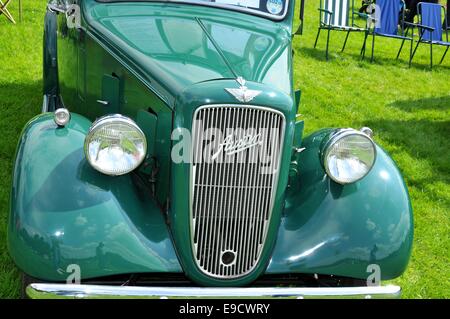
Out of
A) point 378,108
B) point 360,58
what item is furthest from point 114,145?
point 360,58

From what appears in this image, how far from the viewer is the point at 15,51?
7.95 meters

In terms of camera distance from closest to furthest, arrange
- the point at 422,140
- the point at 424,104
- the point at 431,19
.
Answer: the point at 422,140, the point at 424,104, the point at 431,19

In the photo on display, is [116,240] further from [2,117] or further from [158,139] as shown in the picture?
[2,117]

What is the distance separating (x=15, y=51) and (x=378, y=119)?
4.94 m

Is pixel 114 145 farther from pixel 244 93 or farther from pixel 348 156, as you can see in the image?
pixel 348 156

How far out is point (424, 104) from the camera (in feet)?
27.7

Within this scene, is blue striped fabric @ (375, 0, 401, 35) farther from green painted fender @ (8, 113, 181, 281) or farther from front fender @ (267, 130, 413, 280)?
green painted fender @ (8, 113, 181, 281)

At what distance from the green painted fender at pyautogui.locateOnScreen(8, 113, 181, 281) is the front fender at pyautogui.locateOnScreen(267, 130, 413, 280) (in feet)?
1.95

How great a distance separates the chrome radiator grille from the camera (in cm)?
262

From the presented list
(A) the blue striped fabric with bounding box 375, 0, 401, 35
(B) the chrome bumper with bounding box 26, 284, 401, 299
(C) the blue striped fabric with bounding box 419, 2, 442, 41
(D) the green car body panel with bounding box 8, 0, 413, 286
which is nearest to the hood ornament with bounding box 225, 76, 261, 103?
(D) the green car body panel with bounding box 8, 0, 413, 286

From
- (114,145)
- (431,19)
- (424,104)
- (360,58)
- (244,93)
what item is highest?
(244,93)

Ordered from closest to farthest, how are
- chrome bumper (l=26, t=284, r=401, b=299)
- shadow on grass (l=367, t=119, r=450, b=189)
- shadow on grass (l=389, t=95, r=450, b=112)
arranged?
1. chrome bumper (l=26, t=284, r=401, b=299)
2. shadow on grass (l=367, t=119, r=450, b=189)
3. shadow on grass (l=389, t=95, r=450, b=112)

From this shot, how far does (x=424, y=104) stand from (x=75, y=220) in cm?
695

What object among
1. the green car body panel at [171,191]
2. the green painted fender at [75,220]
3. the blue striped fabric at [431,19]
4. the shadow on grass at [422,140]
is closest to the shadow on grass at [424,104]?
the shadow on grass at [422,140]
